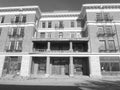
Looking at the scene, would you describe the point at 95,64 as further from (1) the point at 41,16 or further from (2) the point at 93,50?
(1) the point at 41,16

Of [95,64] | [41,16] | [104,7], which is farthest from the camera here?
[41,16]

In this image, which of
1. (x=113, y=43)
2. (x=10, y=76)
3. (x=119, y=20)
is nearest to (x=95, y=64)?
(x=113, y=43)

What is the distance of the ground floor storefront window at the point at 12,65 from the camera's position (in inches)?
885

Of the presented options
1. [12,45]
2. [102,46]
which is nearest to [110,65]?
[102,46]

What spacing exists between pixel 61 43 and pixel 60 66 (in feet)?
19.4

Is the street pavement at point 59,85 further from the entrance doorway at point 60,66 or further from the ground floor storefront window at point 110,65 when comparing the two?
the entrance doorway at point 60,66

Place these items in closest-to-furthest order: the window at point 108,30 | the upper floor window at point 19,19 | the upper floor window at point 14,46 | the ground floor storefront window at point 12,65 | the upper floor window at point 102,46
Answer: the upper floor window at point 102,46 → the ground floor storefront window at point 12,65 → the window at point 108,30 → the upper floor window at point 14,46 → the upper floor window at point 19,19

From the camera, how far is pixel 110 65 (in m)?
21.4

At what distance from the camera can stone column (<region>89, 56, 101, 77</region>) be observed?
20.7 m

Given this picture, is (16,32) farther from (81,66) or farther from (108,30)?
(108,30)

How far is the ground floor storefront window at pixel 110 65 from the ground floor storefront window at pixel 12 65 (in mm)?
18573

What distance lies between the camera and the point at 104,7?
81.1 ft

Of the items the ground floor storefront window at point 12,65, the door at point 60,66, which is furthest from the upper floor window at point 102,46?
the ground floor storefront window at point 12,65

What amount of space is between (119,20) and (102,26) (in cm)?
428
